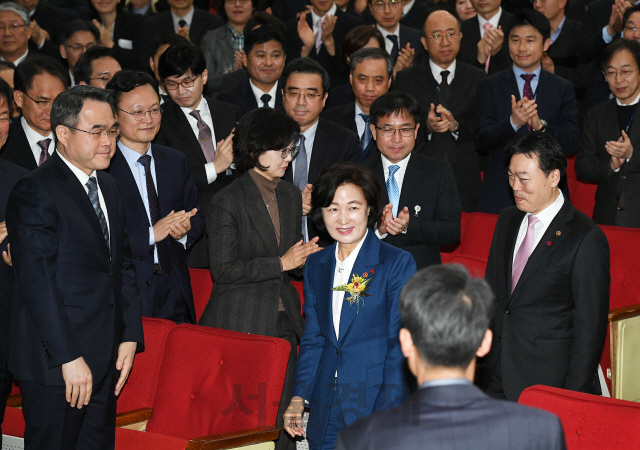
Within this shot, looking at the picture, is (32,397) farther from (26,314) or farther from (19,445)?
(19,445)

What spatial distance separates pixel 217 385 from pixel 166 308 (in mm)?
818

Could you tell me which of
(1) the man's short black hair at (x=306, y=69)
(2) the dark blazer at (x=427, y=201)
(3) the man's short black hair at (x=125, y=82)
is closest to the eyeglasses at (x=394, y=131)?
(2) the dark blazer at (x=427, y=201)

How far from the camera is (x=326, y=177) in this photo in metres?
2.89

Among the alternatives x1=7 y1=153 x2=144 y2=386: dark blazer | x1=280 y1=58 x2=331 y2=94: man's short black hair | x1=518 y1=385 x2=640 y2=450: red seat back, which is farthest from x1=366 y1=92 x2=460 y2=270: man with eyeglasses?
x1=7 y1=153 x2=144 y2=386: dark blazer

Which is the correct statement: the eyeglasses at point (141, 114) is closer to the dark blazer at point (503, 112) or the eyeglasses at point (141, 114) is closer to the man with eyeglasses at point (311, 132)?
the man with eyeglasses at point (311, 132)

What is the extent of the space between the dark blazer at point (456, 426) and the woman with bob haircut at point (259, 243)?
183 cm

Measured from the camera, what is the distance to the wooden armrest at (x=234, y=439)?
274 cm

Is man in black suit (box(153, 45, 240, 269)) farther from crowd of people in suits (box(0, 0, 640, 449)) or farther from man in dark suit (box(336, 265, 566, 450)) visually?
man in dark suit (box(336, 265, 566, 450))

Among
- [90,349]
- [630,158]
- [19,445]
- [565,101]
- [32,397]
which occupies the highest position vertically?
[565,101]

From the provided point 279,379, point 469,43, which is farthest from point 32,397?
point 469,43

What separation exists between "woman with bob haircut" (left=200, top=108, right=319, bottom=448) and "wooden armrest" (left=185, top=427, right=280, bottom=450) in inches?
18.5

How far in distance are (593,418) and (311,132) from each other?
259cm

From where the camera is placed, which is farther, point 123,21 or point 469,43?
point 123,21

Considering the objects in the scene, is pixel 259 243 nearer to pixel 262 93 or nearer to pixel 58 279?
pixel 58 279
